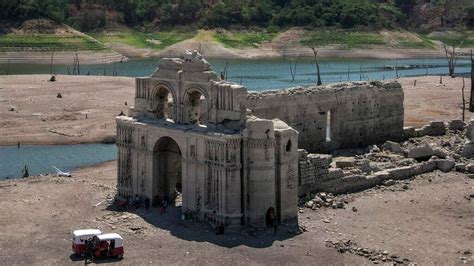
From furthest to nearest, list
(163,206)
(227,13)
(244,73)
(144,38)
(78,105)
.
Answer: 1. (227,13)
2. (144,38)
3. (244,73)
4. (78,105)
5. (163,206)

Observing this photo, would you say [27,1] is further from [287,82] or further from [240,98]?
[240,98]

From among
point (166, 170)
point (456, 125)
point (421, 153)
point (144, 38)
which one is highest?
point (144, 38)

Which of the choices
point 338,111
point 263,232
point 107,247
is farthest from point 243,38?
point 107,247

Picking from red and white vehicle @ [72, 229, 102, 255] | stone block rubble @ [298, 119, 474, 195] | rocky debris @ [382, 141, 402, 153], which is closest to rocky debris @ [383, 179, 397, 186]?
stone block rubble @ [298, 119, 474, 195]

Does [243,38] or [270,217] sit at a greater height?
[243,38]

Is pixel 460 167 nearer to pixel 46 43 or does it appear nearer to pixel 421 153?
pixel 421 153

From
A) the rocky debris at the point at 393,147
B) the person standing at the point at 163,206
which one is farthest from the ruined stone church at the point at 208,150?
the rocky debris at the point at 393,147
